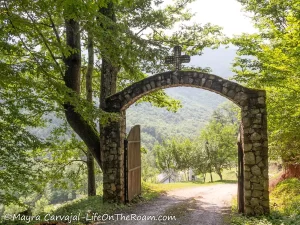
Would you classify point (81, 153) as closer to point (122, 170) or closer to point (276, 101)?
point (122, 170)

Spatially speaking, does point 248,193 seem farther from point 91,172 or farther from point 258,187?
point 91,172

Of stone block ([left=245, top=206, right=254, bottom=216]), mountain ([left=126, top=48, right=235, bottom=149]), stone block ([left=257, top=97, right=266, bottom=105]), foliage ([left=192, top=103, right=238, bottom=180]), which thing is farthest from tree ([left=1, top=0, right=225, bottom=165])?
mountain ([left=126, top=48, right=235, bottom=149])

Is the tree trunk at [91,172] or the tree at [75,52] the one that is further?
the tree trunk at [91,172]

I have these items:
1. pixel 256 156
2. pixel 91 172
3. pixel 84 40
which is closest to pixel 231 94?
pixel 256 156

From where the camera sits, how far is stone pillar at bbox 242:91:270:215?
6.97 meters

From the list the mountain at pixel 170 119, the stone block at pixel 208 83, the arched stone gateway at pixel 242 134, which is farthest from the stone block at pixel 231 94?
the mountain at pixel 170 119

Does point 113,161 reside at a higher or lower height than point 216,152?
higher

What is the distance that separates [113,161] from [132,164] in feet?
2.84

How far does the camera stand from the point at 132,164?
897cm

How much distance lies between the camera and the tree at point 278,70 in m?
6.24

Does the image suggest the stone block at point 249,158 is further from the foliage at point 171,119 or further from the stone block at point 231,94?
the foliage at point 171,119

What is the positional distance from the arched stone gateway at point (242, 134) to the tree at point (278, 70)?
77 centimetres

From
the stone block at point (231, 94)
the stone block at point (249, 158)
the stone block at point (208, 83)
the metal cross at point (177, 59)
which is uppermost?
the metal cross at point (177, 59)

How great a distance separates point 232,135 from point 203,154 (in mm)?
2925
